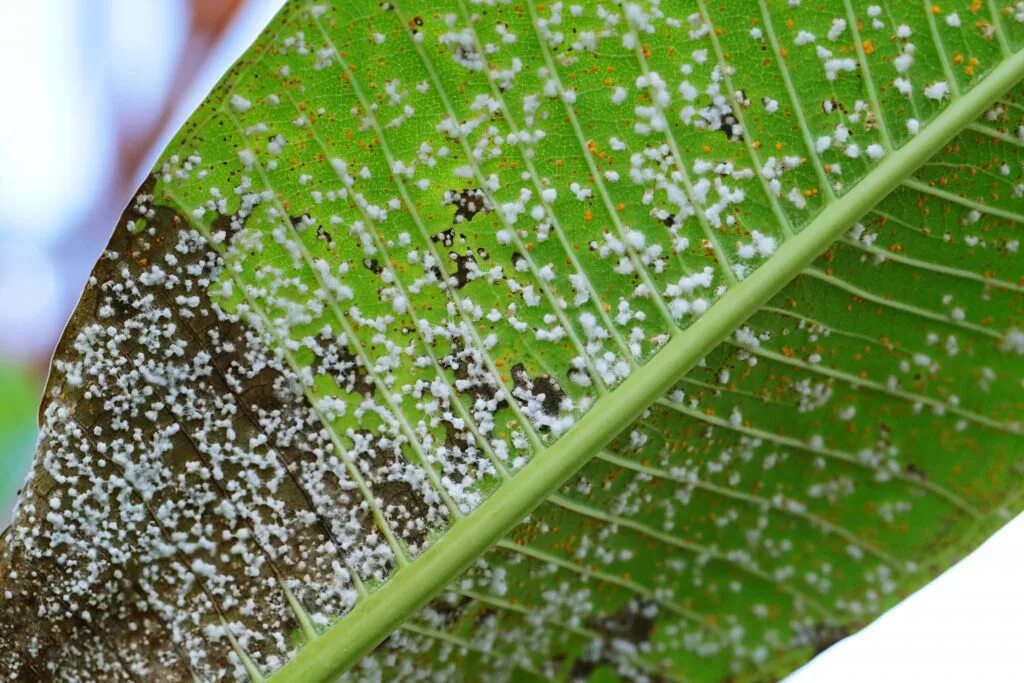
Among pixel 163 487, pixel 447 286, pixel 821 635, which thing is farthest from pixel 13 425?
pixel 821 635

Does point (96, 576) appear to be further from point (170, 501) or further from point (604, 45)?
point (604, 45)

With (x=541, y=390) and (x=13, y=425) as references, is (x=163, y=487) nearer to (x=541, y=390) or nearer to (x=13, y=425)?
(x=541, y=390)

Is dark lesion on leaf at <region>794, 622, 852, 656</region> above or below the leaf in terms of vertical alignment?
below

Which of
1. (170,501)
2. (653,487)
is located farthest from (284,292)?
(653,487)

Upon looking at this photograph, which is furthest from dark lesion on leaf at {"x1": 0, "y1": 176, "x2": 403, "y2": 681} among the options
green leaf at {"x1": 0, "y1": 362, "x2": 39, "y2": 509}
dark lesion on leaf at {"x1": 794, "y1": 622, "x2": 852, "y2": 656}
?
green leaf at {"x1": 0, "y1": 362, "x2": 39, "y2": 509}

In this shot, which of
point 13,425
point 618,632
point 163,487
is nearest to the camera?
point 163,487

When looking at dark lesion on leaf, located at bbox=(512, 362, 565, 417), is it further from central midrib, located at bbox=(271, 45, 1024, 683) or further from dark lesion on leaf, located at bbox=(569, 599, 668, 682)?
dark lesion on leaf, located at bbox=(569, 599, 668, 682)

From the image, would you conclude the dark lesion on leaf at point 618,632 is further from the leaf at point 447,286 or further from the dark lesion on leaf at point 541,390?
the dark lesion on leaf at point 541,390
